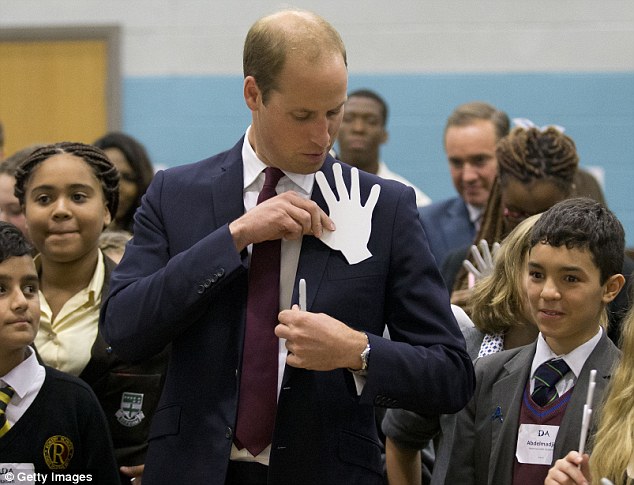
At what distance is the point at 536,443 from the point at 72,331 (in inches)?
53.2

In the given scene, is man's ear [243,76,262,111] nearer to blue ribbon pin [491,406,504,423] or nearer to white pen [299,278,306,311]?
white pen [299,278,306,311]

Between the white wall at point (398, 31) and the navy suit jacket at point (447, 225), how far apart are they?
6.24ft

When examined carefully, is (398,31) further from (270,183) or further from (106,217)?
(270,183)

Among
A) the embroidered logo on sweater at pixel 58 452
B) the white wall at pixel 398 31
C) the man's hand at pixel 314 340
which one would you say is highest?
the white wall at pixel 398 31

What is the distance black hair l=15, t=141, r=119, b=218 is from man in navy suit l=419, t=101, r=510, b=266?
64.8 inches

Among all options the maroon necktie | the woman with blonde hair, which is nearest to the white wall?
the woman with blonde hair

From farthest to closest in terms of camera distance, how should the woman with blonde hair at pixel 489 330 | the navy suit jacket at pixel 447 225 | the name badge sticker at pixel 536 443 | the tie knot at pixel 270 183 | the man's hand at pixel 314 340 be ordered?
1. the navy suit jacket at pixel 447 225
2. the woman with blonde hair at pixel 489 330
3. the name badge sticker at pixel 536 443
4. the tie knot at pixel 270 183
5. the man's hand at pixel 314 340

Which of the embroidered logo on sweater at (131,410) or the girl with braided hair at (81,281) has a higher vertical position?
the girl with braided hair at (81,281)

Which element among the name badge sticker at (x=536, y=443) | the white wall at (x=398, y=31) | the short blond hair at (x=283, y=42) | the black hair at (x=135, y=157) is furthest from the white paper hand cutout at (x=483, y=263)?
the white wall at (x=398, y=31)

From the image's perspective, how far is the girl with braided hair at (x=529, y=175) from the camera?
3.33 m

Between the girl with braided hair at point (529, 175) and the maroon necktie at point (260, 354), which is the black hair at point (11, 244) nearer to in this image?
the maroon necktie at point (260, 354)

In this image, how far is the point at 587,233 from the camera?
2.48m

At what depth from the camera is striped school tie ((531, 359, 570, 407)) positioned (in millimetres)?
2459

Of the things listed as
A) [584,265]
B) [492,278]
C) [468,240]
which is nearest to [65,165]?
[492,278]
